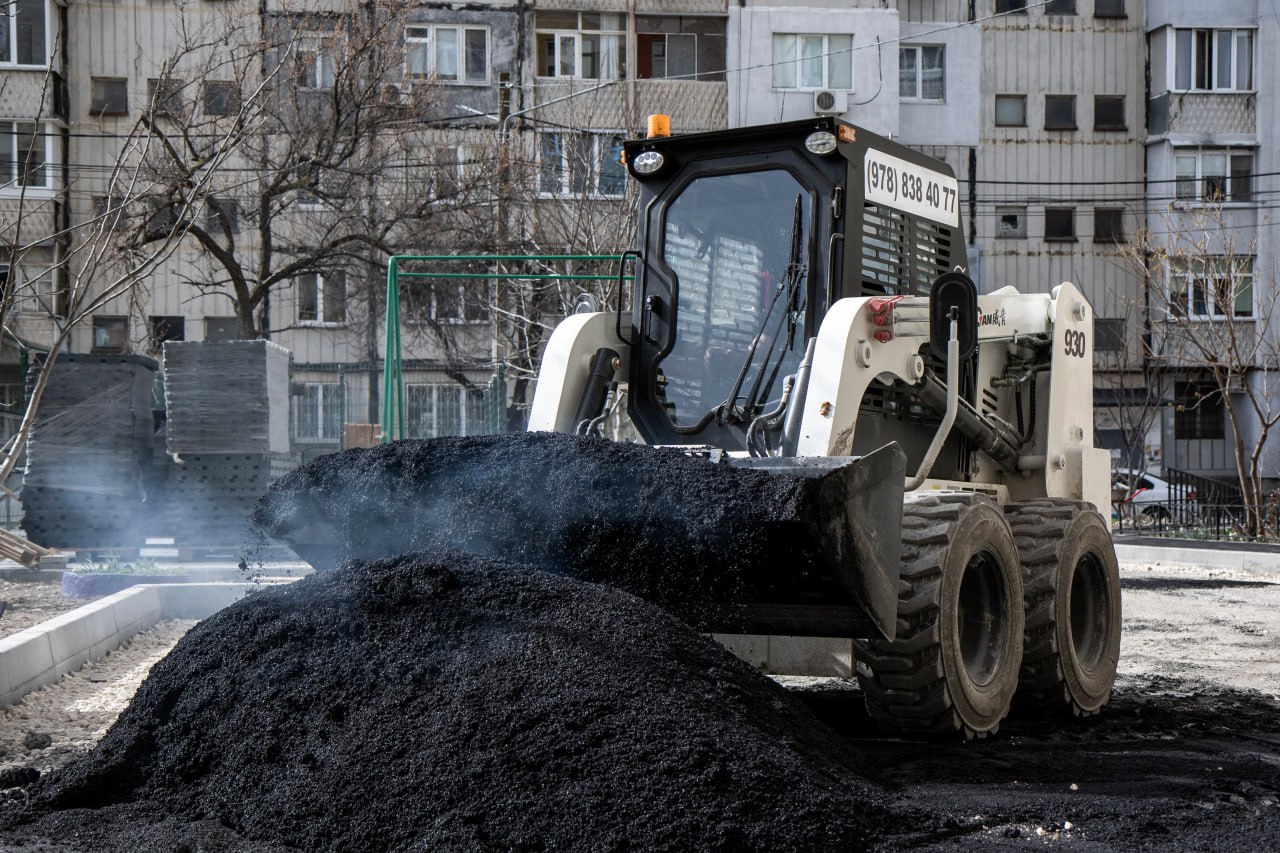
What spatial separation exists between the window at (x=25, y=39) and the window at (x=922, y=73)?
20.2 meters

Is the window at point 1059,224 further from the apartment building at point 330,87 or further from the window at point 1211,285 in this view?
the apartment building at point 330,87

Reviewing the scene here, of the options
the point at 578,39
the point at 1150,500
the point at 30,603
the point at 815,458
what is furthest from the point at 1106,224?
the point at 815,458

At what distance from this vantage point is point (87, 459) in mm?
15852

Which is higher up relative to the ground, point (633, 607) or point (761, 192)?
point (761, 192)

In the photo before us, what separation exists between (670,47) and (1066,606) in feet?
94.0

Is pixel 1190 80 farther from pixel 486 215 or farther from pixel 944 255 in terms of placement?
pixel 944 255

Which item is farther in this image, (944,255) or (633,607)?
(944,255)

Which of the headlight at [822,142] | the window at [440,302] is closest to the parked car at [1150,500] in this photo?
the window at [440,302]

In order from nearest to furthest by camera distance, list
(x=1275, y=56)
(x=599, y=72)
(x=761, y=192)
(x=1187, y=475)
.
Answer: (x=761, y=192)
(x=1187, y=475)
(x=599, y=72)
(x=1275, y=56)

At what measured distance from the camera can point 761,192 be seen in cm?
780

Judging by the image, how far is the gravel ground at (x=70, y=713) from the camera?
6.72 metres

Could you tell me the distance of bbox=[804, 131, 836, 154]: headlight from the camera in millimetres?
7387

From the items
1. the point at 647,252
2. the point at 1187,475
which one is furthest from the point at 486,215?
the point at 647,252

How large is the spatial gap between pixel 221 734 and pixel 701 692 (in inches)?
70.5
